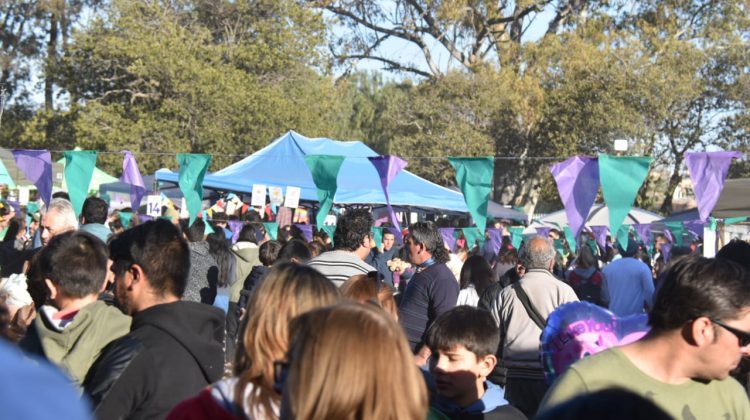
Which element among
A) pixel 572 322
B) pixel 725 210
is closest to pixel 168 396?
pixel 572 322

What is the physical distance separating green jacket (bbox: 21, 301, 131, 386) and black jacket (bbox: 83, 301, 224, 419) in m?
0.08

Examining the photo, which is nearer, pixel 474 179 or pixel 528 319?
pixel 528 319

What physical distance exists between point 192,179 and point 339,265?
26.7 feet

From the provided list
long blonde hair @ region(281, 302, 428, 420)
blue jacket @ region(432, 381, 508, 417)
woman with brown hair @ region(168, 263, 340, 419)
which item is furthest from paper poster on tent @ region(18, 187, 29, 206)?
long blonde hair @ region(281, 302, 428, 420)

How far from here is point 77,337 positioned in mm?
3264

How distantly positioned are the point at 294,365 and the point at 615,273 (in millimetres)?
7376

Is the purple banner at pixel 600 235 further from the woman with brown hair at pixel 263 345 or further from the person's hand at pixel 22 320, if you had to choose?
the woman with brown hair at pixel 263 345

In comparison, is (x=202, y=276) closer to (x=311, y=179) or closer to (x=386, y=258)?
(x=386, y=258)

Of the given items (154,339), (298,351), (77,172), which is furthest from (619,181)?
(298,351)

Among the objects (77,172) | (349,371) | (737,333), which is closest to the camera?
(349,371)

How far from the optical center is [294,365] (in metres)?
1.92

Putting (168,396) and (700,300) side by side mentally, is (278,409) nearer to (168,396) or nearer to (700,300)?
(168,396)

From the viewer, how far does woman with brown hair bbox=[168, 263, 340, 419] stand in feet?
7.68

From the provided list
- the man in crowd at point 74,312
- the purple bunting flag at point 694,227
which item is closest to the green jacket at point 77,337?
the man in crowd at point 74,312
